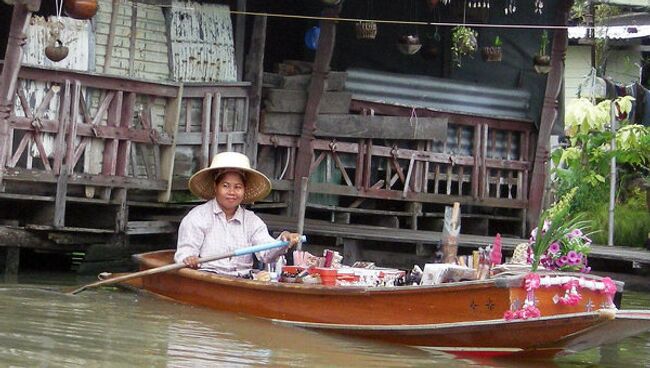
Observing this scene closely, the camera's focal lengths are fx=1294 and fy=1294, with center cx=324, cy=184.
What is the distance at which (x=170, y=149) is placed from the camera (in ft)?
48.6

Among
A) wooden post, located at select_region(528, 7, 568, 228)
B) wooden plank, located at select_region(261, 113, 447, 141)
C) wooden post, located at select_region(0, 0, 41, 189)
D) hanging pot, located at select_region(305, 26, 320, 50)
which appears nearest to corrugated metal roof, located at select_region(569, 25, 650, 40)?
wooden post, located at select_region(528, 7, 568, 228)

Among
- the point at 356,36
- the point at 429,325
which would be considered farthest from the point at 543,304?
the point at 356,36

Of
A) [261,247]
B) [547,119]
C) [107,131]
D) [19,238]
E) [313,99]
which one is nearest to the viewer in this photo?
[261,247]

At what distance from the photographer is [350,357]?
9.10 metres

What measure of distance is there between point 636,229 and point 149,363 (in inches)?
359

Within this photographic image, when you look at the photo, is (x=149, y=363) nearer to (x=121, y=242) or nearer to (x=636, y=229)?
(x=121, y=242)

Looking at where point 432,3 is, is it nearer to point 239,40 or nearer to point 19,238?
point 239,40

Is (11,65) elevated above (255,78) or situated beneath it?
situated beneath

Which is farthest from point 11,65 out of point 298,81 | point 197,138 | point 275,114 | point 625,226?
point 625,226

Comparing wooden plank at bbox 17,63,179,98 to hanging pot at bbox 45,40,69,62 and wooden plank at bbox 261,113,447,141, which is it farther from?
wooden plank at bbox 261,113,447,141

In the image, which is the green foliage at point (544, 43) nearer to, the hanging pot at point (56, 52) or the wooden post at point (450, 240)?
the hanging pot at point (56, 52)

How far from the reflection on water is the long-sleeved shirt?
0.48m

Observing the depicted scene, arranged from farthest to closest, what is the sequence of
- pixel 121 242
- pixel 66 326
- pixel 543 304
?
pixel 121 242 → pixel 66 326 → pixel 543 304

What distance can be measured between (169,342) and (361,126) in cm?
761
